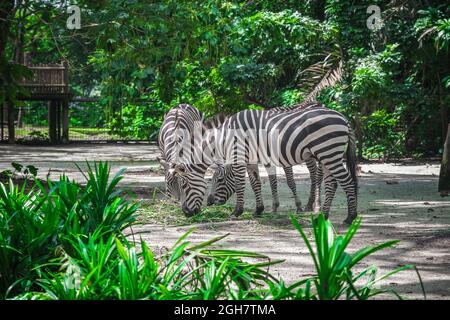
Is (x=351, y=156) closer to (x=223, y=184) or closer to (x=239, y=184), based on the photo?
(x=239, y=184)

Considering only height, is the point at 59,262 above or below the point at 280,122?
below

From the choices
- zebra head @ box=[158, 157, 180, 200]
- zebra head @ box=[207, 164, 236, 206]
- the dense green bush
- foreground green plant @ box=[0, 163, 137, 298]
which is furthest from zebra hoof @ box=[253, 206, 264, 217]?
foreground green plant @ box=[0, 163, 137, 298]

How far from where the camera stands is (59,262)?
4688 mm

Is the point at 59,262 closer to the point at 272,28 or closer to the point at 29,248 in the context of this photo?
the point at 29,248

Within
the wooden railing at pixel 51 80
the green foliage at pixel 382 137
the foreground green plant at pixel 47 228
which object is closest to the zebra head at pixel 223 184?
the foreground green plant at pixel 47 228

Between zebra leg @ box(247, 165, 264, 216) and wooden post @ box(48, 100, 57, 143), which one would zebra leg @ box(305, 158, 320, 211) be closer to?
zebra leg @ box(247, 165, 264, 216)

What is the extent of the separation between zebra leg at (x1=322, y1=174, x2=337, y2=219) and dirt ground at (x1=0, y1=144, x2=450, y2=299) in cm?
21

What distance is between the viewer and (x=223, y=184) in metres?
10.4

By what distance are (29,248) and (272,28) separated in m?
12.3

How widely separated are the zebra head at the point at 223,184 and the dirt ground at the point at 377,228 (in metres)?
0.67

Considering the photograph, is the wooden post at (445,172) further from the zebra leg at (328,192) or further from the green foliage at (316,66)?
the green foliage at (316,66)

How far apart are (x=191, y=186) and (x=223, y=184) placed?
2.92ft
